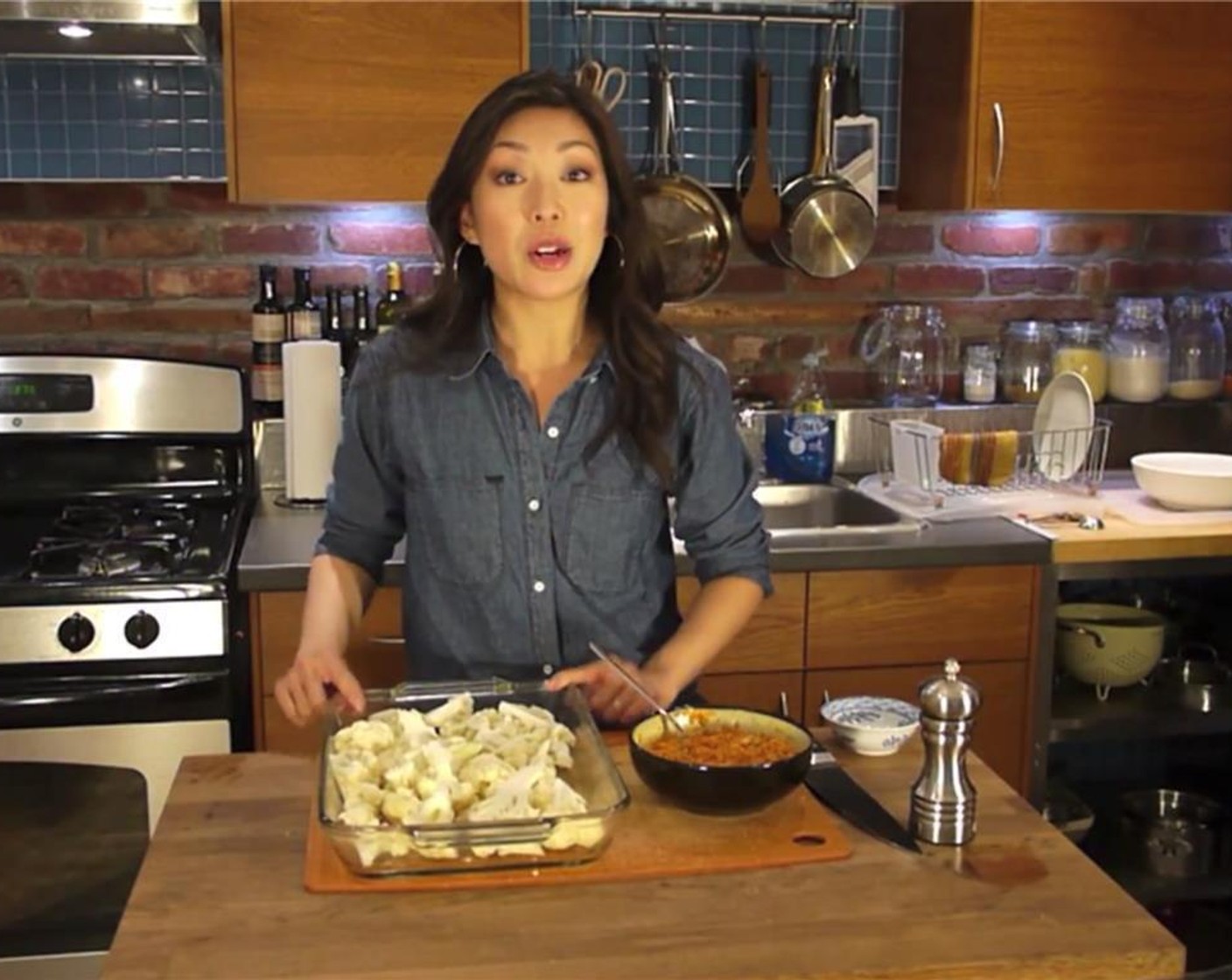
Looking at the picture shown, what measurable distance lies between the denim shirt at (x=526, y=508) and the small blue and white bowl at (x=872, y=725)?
28 cm

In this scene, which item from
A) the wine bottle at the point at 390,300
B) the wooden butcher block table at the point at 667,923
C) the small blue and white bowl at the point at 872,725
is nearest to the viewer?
the wooden butcher block table at the point at 667,923

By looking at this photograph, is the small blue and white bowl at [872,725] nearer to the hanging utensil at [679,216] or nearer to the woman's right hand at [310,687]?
the woman's right hand at [310,687]

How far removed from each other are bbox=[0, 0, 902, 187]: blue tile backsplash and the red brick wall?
74 mm

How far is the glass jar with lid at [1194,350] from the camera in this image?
318 centimetres

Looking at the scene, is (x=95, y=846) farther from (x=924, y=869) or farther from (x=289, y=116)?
(x=924, y=869)

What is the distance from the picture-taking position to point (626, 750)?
5.03 feet

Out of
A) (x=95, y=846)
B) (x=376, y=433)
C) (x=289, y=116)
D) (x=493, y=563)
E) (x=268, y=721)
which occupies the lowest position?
(x=95, y=846)

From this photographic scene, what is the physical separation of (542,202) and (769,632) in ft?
3.42

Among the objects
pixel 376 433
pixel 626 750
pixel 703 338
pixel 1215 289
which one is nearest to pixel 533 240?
pixel 376 433

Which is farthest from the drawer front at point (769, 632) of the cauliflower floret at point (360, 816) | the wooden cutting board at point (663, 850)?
the cauliflower floret at point (360, 816)

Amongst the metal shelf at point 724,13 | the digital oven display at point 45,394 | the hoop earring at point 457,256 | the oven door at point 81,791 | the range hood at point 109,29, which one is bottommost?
the oven door at point 81,791

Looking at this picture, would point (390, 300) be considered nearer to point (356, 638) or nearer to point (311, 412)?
point (311, 412)

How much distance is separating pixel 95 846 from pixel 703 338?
1489 mm

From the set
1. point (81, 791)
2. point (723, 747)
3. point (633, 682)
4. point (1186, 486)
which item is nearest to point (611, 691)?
point (633, 682)
